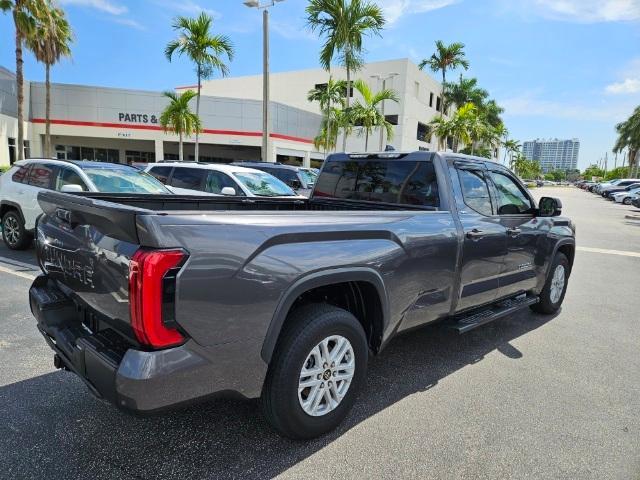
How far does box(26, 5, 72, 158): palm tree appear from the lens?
65.1ft

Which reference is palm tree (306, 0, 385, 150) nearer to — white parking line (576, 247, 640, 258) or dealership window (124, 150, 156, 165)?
white parking line (576, 247, 640, 258)

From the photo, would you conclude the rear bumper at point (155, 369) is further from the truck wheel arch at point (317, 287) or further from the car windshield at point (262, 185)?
the car windshield at point (262, 185)

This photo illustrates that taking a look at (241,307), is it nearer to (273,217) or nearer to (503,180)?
(273,217)

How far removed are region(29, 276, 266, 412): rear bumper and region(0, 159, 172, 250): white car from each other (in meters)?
5.35

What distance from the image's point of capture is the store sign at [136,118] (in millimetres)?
31752

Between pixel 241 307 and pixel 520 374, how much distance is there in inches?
110

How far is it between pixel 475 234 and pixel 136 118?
109 ft

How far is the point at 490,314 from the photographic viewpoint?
13.1 feet

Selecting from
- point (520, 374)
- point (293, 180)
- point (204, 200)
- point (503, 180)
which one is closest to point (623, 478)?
point (520, 374)

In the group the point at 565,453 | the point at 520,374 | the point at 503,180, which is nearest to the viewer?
the point at 565,453

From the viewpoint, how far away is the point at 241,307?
212 cm

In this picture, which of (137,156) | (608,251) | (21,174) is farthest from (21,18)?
(608,251)

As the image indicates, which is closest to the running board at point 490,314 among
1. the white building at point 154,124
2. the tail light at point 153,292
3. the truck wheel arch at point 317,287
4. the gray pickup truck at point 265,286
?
the gray pickup truck at point 265,286

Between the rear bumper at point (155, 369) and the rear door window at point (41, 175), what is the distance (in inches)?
229
